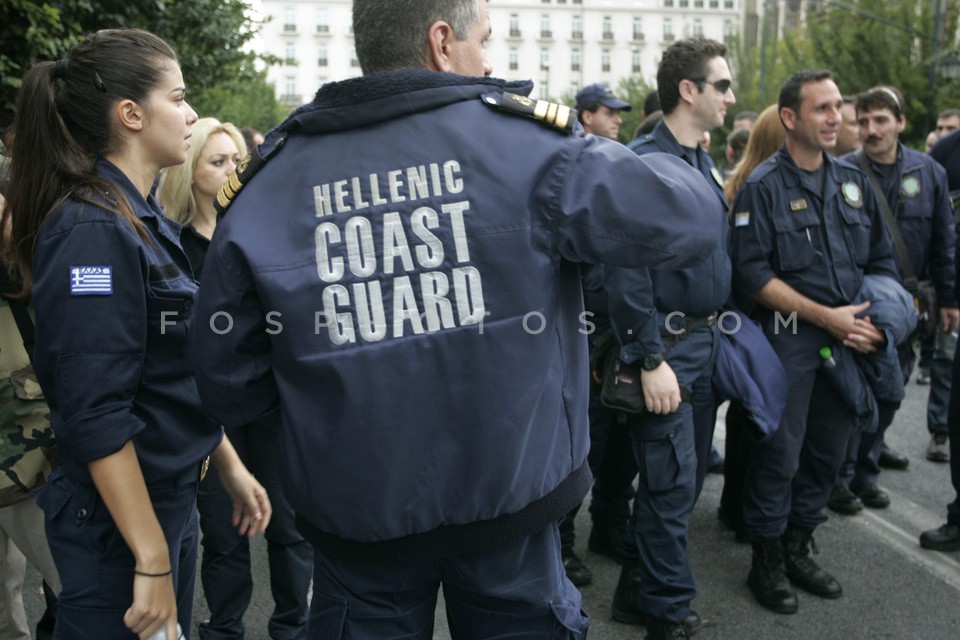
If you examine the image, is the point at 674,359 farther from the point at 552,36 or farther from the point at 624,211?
the point at 552,36

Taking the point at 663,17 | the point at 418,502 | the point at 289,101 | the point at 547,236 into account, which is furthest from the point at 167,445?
the point at 663,17

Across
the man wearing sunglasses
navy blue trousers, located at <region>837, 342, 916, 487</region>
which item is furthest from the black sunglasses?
navy blue trousers, located at <region>837, 342, 916, 487</region>

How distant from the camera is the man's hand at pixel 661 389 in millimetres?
3150

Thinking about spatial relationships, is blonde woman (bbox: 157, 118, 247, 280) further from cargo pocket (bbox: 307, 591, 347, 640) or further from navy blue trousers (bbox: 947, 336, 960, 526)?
navy blue trousers (bbox: 947, 336, 960, 526)

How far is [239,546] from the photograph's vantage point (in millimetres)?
3225

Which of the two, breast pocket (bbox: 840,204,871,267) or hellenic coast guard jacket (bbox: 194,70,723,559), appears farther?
breast pocket (bbox: 840,204,871,267)

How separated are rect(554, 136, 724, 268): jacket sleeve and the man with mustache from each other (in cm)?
369

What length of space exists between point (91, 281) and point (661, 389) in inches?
79.2

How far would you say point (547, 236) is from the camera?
1.66 metres

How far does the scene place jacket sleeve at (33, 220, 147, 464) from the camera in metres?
1.81

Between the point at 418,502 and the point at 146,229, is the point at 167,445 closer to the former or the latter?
the point at 146,229

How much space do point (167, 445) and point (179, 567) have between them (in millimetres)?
375

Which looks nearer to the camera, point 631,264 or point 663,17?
point 631,264

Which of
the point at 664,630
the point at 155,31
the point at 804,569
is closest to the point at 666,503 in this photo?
the point at 664,630
